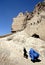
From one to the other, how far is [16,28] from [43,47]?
16224 millimetres

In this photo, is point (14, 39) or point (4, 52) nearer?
point (4, 52)

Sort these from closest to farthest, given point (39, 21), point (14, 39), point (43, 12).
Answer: point (14, 39)
point (39, 21)
point (43, 12)

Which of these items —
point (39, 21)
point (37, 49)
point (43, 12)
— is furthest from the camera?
point (43, 12)

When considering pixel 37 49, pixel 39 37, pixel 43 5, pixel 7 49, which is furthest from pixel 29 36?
pixel 43 5

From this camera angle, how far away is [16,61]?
66.4 ft

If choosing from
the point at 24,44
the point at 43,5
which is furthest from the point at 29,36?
the point at 43,5

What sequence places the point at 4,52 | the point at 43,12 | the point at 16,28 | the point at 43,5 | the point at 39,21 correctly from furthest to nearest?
the point at 16,28
the point at 43,5
the point at 43,12
the point at 39,21
the point at 4,52

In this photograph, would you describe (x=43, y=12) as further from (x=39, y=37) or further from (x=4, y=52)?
(x=4, y=52)

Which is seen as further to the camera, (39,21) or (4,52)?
(39,21)

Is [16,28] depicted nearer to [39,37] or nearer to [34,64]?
[39,37]

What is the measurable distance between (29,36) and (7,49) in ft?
24.8

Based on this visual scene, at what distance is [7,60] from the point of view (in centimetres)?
2058

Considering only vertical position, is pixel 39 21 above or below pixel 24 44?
above

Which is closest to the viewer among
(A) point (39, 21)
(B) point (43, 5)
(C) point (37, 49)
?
(C) point (37, 49)
